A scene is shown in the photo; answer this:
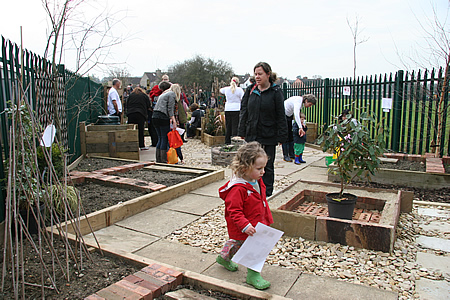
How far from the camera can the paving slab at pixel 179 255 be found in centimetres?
312

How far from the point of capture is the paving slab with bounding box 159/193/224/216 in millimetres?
4738

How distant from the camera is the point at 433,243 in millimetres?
3602

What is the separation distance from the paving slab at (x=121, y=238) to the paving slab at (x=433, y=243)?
9.10 feet

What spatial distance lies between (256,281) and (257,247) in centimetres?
27

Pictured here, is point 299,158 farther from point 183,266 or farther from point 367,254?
point 183,266

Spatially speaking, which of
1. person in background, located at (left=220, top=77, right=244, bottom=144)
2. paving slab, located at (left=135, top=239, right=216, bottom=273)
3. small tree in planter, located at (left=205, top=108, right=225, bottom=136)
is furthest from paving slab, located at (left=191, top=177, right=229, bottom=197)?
small tree in planter, located at (left=205, top=108, right=225, bottom=136)

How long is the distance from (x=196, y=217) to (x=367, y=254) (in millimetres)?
2063

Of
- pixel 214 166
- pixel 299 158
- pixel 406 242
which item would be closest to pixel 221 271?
pixel 406 242

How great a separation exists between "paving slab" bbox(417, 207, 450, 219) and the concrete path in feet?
4.79

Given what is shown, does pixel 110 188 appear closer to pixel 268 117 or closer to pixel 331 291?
pixel 268 117

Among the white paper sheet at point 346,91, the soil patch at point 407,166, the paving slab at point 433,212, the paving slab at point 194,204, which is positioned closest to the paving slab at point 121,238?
the paving slab at point 194,204

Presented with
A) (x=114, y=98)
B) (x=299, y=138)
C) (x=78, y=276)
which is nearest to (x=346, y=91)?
(x=299, y=138)

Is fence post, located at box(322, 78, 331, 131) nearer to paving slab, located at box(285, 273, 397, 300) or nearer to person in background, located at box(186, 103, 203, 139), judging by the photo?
person in background, located at box(186, 103, 203, 139)

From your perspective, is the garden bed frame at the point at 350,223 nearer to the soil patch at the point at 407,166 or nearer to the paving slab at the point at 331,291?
the paving slab at the point at 331,291
